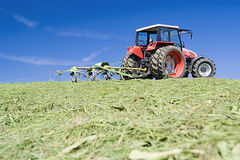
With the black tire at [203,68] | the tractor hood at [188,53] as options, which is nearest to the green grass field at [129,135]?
the black tire at [203,68]

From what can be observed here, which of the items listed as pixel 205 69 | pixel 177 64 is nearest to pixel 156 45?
pixel 177 64

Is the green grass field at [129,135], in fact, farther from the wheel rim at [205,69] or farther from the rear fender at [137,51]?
the wheel rim at [205,69]

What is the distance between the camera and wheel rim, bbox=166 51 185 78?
8588 mm

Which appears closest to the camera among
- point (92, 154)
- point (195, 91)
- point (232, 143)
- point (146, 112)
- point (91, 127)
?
point (232, 143)

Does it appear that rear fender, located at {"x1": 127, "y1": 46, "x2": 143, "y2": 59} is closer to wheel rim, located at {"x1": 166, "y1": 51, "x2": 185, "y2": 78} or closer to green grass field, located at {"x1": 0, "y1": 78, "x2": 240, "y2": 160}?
wheel rim, located at {"x1": 166, "y1": 51, "x2": 185, "y2": 78}

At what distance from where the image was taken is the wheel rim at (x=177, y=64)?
28.2 feet

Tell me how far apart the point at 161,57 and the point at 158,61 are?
18 centimetres

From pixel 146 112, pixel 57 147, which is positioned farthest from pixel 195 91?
pixel 57 147

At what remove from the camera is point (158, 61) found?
7.81 metres

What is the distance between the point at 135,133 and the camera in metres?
2.15

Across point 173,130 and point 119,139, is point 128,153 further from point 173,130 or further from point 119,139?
point 173,130

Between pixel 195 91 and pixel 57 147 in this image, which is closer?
pixel 57 147

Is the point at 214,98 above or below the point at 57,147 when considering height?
above

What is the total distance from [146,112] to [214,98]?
48.2 inches
